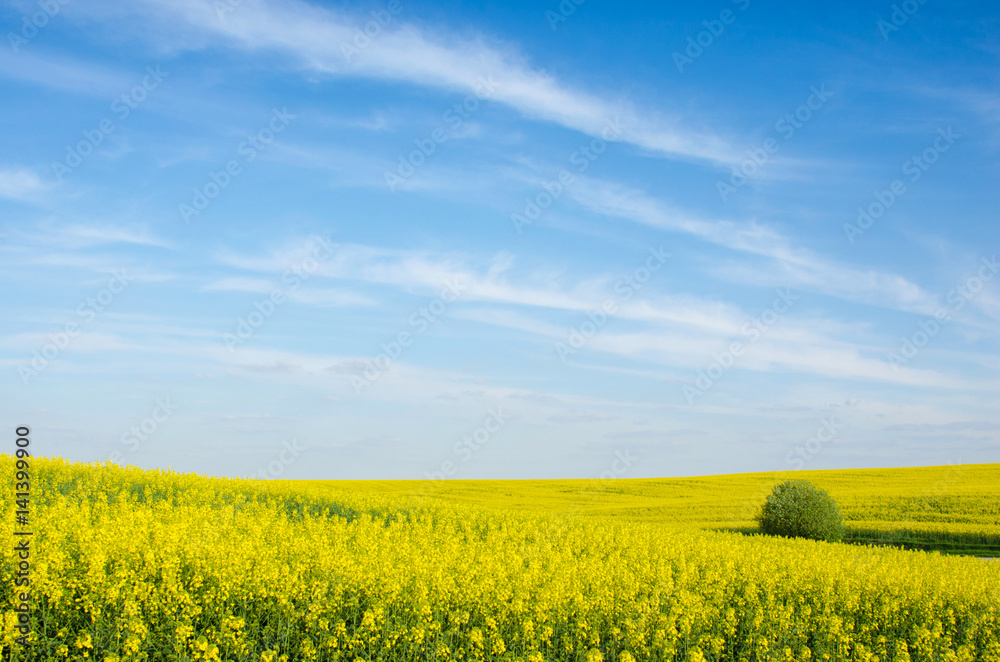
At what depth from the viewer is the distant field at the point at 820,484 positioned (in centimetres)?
2859

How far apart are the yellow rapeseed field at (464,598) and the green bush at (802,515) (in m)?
11.6

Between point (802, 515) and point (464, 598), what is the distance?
22.0 m

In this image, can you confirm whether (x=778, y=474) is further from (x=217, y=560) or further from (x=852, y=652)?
(x=217, y=560)

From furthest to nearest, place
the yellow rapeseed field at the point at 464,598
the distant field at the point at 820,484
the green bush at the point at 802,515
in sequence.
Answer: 1. the distant field at the point at 820,484
2. the green bush at the point at 802,515
3. the yellow rapeseed field at the point at 464,598

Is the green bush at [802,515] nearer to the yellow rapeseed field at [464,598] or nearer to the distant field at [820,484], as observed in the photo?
the distant field at [820,484]

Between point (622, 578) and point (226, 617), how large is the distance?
15.3ft

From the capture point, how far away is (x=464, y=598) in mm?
7395

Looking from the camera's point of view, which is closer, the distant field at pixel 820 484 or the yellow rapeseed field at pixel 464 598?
the yellow rapeseed field at pixel 464 598

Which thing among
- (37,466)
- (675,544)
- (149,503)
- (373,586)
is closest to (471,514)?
(675,544)

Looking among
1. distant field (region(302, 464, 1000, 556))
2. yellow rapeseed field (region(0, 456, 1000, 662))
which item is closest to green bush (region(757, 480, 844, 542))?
distant field (region(302, 464, 1000, 556))

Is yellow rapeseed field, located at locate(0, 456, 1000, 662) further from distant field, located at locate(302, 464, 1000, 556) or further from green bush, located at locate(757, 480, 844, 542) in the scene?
green bush, located at locate(757, 480, 844, 542)

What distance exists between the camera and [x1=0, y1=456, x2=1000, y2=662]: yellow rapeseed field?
22.2ft

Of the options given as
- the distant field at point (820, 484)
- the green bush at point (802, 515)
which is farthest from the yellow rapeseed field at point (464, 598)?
the green bush at point (802, 515)

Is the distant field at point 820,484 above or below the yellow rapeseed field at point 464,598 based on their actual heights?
below
